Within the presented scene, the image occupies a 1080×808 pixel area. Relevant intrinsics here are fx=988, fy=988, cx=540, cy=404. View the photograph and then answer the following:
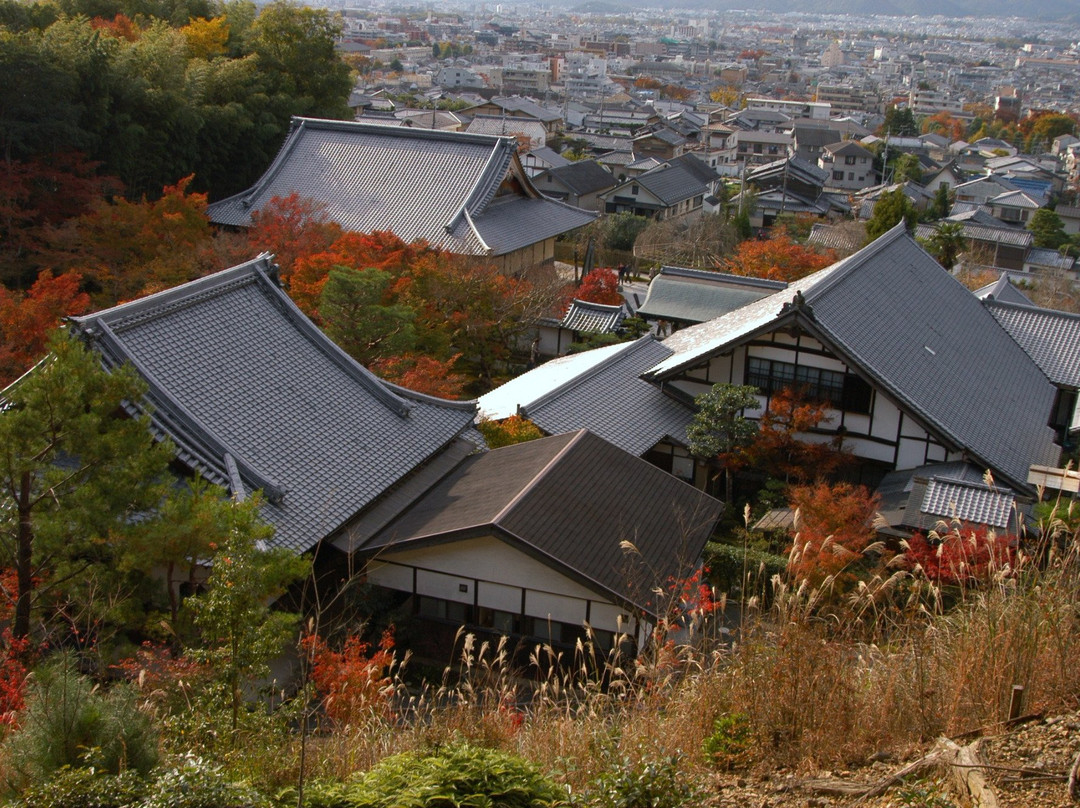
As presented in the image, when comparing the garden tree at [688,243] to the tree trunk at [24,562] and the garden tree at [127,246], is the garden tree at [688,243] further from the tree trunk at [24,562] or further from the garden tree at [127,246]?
the tree trunk at [24,562]

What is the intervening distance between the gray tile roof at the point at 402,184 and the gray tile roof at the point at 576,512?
13.4 metres

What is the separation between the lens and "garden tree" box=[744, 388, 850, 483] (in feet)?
53.8

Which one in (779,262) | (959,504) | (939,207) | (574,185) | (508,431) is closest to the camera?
(959,504)

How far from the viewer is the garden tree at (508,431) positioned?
624 inches

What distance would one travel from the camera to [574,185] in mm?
53688

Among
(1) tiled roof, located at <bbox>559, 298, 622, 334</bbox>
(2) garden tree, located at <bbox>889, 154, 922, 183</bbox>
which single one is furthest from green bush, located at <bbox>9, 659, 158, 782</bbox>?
(2) garden tree, located at <bbox>889, 154, 922, 183</bbox>

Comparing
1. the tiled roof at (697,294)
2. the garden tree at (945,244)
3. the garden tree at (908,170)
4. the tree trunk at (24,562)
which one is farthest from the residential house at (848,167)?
the tree trunk at (24,562)

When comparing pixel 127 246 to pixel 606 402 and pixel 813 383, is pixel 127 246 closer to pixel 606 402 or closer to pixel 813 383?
pixel 606 402

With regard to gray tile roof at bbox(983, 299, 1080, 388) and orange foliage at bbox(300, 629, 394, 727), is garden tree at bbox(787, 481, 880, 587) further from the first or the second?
gray tile roof at bbox(983, 299, 1080, 388)

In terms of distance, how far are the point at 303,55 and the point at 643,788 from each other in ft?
120

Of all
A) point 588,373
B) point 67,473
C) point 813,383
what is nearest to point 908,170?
point 813,383

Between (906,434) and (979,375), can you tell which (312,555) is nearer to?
(906,434)

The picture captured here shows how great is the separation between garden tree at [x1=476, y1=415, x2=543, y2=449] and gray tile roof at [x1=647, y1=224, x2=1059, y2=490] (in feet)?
11.0

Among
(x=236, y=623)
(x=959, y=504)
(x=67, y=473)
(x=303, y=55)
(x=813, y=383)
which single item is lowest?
(x=959, y=504)
